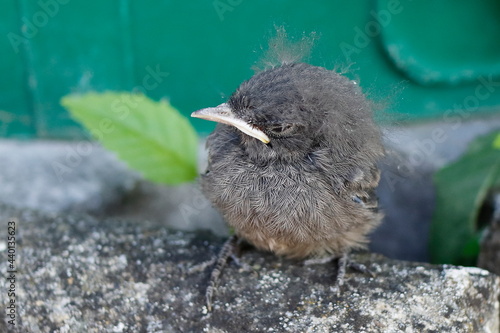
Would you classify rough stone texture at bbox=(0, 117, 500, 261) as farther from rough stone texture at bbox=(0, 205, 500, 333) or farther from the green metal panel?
rough stone texture at bbox=(0, 205, 500, 333)

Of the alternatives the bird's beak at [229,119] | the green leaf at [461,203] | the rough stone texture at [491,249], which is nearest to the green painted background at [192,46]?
the green leaf at [461,203]

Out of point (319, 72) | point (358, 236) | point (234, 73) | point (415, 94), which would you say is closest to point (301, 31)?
point (319, 72)

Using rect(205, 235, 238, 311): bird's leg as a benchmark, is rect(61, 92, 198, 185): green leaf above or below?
above

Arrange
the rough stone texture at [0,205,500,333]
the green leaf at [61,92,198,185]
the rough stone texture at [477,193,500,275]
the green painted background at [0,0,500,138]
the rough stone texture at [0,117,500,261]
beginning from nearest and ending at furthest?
the rough stone texture at [0,205,500,333], the rough stone texture at [477,193,500,275], the green leaf at [61,92,198,185], the green painted background at [0,0,500,138], the rough stone texture at [0,117,500,261]

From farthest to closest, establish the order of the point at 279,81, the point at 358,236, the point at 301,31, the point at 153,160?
1. the point at 153,160
2. the point at 358,236
3. the point at 301,31
4. the point at 279,81

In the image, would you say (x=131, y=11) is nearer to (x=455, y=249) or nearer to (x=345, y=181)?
(x=345, y=181)

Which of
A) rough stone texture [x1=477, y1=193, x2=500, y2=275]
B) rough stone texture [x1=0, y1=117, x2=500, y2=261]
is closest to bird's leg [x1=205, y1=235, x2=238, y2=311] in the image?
rough stone texture [x1=0, y1=117, x2=500, y2=261]

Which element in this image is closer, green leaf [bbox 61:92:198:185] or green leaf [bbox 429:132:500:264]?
green leaf [bbox 61:92:198:185]
